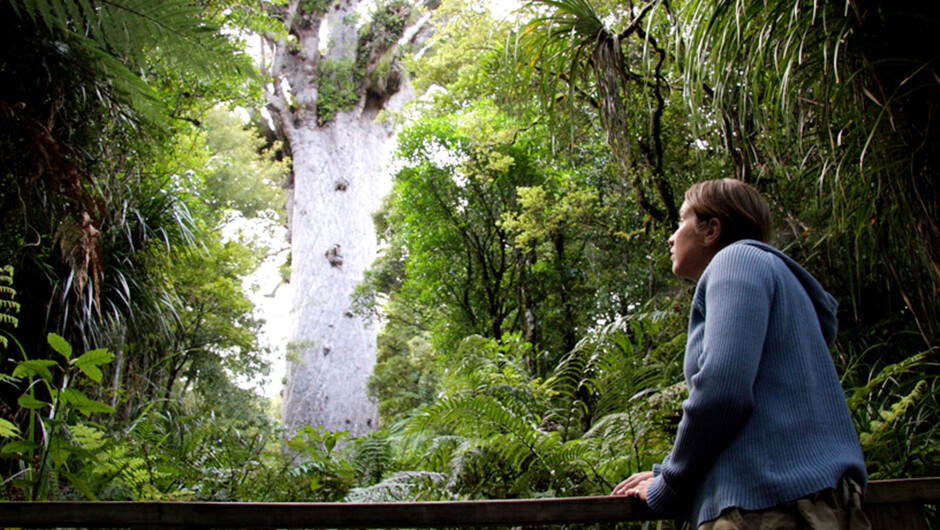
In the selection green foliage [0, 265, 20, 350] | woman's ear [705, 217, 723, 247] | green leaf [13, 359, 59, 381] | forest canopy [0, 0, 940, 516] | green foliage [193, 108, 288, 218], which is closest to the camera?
woman's ear [705, 217, 723, 247]

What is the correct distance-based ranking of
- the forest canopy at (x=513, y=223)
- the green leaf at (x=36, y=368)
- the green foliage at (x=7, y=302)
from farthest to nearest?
the green foliage at (x=7, y=302), the forest canopy at (x=513, y=223), the green leaf at (x=36, y=368)

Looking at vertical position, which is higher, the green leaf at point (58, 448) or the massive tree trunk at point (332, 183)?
the massive tree trunk at point (332, 183)

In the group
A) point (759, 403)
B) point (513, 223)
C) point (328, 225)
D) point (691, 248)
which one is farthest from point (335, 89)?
point (759, 403)

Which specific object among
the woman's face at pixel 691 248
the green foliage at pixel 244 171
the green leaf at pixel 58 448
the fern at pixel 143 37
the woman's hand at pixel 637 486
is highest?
the green foliage at pixel 244 171

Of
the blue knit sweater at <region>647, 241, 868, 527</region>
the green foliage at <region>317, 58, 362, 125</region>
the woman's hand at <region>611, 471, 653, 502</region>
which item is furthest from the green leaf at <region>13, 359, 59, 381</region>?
the green foliage at <region>317, 58, 362, 125</region>

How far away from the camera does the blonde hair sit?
91 centimetres

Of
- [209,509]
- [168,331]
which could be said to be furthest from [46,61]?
[168,331]

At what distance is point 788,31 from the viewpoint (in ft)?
5.12

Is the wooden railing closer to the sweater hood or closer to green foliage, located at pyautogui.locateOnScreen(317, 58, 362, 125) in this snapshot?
the sweater hood

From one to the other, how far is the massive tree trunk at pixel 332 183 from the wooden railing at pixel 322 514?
6.70 meters

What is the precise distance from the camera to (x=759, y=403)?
0.74 m

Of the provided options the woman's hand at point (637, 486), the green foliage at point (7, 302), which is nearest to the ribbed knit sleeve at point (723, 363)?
the woman's hand at point (637, 486)

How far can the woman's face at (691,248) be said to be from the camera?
0.92 meters

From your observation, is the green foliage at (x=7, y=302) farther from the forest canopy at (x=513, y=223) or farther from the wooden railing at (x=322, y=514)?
the wooden railing at (x=322, y=514)
